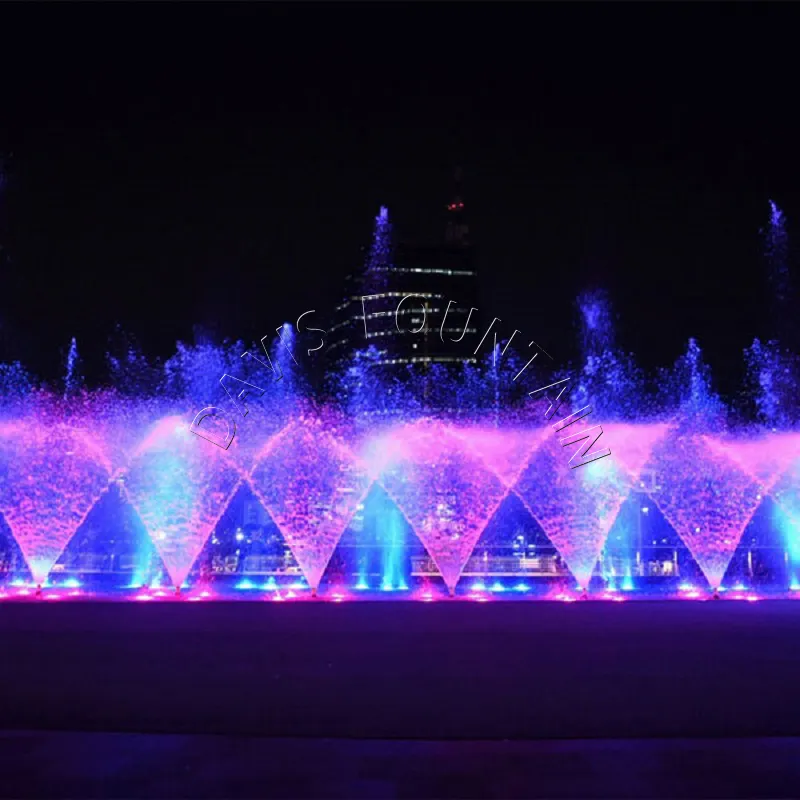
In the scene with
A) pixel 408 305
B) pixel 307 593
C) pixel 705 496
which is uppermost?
pixel 408 305

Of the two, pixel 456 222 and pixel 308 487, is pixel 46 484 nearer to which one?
pixel 308 487

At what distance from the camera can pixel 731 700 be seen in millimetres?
7941

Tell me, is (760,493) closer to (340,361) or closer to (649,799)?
(649,799)

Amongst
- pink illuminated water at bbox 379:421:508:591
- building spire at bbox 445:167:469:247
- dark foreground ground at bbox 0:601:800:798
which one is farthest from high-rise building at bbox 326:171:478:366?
dark foreground ground at bbox 0:601:800:798

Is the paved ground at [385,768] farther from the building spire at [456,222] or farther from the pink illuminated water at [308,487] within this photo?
the building spire at [456,222]

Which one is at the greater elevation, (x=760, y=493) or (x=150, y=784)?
(x=760, y=493)

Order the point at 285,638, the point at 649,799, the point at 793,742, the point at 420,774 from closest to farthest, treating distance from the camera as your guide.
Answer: the point at 649,799
the point at 420,774
the point at 793,742
the point at 285,638

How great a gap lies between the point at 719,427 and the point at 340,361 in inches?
2283

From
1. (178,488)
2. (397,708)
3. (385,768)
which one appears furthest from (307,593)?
(385,768)

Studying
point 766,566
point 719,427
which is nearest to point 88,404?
point 719,427

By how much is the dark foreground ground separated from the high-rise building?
65.0 meters

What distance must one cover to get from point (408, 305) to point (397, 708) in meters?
73.1

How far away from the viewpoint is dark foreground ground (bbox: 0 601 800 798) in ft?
18.6

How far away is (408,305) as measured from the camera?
7969 centimetres
